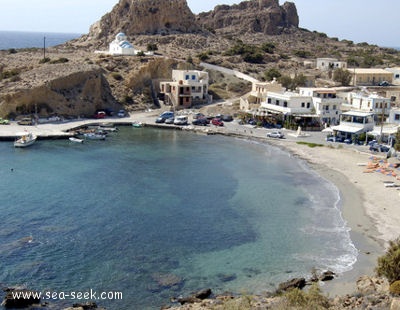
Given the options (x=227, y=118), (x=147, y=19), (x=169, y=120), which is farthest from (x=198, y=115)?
(x=147, y=19)

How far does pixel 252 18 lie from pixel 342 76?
58.4m

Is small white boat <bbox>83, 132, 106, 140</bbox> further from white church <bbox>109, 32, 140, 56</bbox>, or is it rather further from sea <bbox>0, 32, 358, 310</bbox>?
white church <bbox>109, 32, 140, 56</bbox>

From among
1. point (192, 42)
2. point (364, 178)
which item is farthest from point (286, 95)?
point (192, 42)

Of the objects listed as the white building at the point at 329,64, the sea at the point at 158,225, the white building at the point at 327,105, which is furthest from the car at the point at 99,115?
the white building at the point at 329,64

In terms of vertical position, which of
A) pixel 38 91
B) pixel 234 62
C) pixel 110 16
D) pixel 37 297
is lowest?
pixel 37 297

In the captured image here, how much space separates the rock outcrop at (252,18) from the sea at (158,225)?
86440 mm

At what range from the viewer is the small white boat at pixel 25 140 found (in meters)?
53.1

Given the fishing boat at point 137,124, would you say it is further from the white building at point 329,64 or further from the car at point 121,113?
the white building at point 329,64

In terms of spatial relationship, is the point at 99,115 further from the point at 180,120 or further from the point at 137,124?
the point at 180,120

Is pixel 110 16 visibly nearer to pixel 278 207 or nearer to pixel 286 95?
pixel 286 95

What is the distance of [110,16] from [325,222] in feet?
293

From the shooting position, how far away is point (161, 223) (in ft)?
106

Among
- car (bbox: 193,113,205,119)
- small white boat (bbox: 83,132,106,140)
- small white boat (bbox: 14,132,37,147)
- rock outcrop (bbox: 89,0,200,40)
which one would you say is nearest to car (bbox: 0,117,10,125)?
small white boat (bbox: 14,132,37,147)

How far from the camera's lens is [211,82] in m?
84.6
